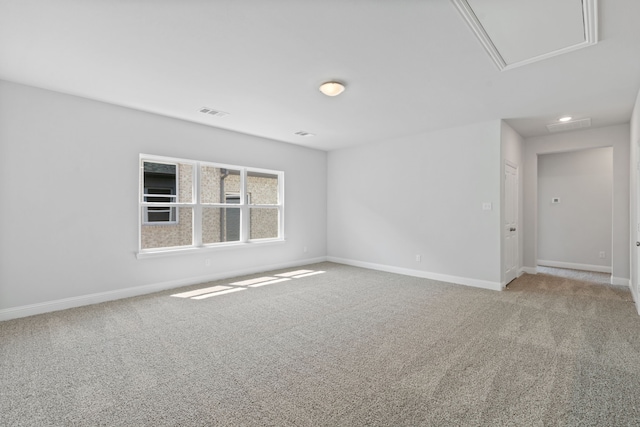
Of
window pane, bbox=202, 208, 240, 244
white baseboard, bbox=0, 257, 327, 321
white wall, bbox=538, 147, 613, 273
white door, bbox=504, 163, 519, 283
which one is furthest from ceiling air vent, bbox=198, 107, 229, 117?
white wall, bbox=538, 147, 613, 273

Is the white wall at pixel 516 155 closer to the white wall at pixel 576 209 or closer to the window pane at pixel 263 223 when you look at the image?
the white wall at pixel 576 209

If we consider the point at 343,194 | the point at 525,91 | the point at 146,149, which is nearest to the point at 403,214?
the point at 343,194

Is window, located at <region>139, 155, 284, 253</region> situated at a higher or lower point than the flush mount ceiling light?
lower

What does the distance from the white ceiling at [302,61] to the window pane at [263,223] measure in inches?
79.3

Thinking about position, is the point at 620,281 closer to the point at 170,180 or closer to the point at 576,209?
the point at 576,209

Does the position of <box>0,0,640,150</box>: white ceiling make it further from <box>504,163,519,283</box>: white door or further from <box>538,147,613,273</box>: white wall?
<box>538,147,613,273</box>: white wall

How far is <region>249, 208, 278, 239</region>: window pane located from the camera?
229 inches

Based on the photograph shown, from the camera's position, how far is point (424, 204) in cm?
538

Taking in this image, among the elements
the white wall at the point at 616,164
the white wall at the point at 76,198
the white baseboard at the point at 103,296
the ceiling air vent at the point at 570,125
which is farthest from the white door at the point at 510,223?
the white wall at the point at 76,198

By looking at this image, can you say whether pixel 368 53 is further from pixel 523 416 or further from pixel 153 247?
pixel 153 247

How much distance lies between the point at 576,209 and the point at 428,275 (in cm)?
367

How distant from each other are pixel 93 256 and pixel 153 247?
923 millimetres

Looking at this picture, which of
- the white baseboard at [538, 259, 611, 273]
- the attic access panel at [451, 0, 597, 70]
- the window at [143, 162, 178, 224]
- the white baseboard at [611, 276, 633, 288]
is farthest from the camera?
the white baseboard at [538, 259, 611, 273]

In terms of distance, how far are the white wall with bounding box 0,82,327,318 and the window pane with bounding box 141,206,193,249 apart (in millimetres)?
441
